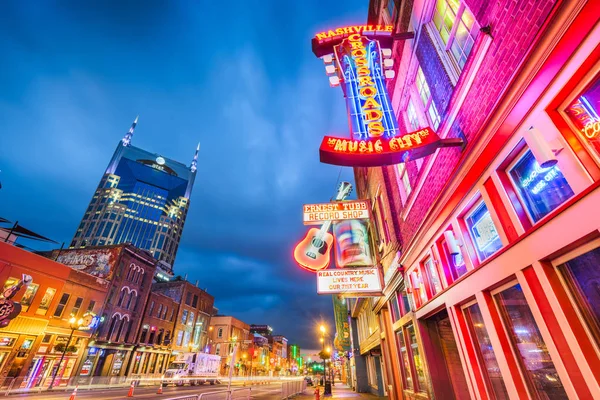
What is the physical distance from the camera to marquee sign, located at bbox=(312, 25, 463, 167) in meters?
5.25

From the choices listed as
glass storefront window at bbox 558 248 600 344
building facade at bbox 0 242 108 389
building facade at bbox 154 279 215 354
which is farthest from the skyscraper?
glass storefront window at bbox 558 248 600 344

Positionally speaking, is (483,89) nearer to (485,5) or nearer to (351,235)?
(485,5)

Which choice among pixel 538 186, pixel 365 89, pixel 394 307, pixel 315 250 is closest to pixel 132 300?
pixel 315 250

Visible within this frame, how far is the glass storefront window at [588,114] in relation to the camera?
9.48 feet

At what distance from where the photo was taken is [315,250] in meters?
13.1

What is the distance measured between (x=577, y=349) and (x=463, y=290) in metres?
2.67

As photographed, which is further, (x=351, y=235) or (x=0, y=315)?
(x=0, y=315)

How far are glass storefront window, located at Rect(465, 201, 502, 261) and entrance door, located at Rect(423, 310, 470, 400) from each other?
295 cm

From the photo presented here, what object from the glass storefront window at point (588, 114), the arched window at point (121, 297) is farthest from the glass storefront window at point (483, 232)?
the arched window at point (121, 297)

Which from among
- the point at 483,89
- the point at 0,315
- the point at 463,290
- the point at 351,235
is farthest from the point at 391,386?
the point at 0,315

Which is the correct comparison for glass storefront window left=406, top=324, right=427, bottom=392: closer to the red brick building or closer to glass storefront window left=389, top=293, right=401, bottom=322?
glass storefront window left=389, top=293, right=401, bottom=322

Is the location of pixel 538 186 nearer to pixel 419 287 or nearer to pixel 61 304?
pixel 419 287

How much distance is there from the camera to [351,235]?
43.4ft

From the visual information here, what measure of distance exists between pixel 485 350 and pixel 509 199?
3.20 meters
